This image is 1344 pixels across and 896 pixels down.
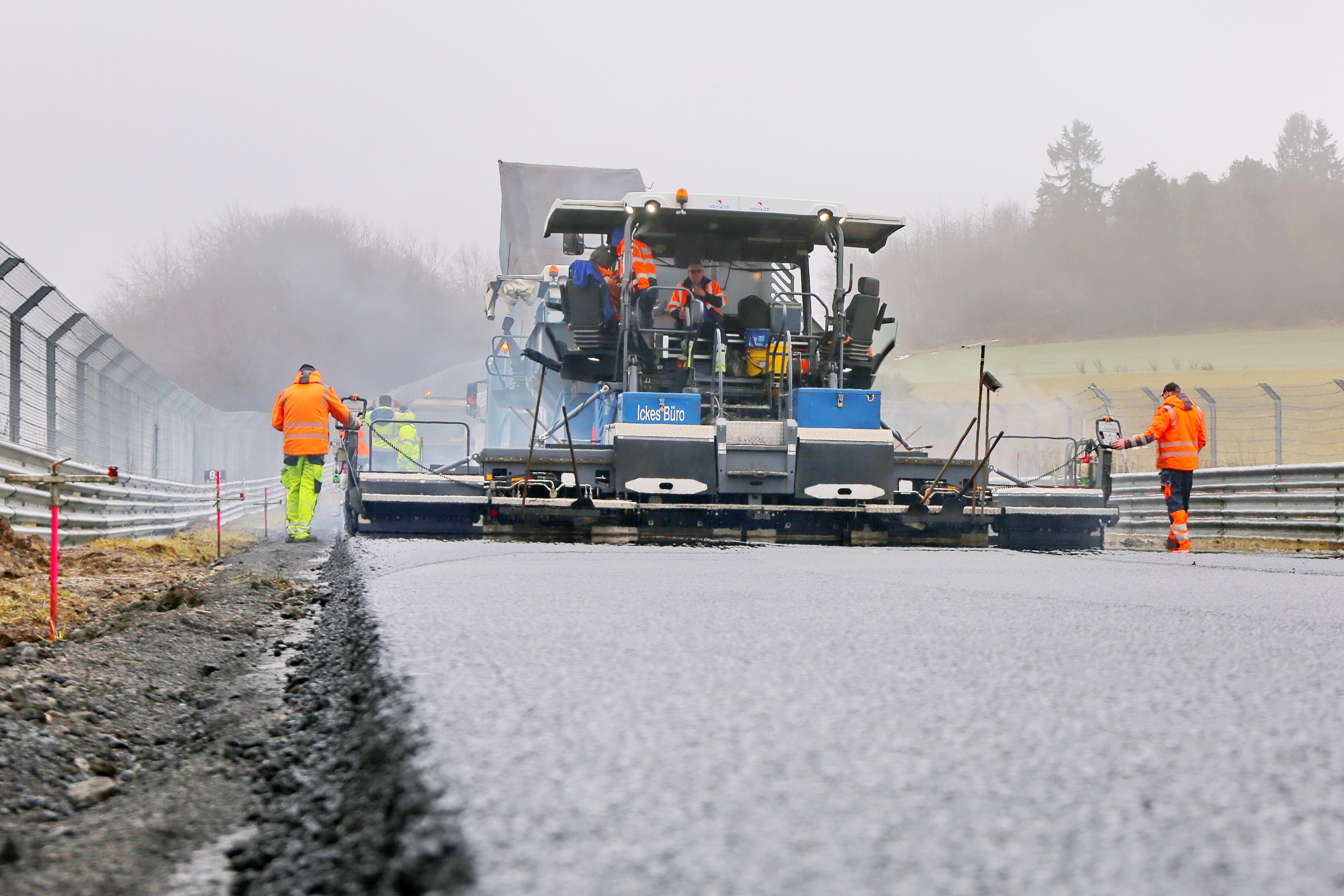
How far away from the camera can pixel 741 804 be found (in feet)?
4.90

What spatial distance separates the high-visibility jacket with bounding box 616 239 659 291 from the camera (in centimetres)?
1040

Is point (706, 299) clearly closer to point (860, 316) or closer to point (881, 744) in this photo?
point (860, 316)

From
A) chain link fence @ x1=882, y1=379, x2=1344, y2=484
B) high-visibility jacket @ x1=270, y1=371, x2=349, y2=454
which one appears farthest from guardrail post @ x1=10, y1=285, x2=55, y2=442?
chain link fence @ x1=882, y1=379, x2=1344, y2=484

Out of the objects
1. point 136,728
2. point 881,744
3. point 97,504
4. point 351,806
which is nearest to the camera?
point 351,806

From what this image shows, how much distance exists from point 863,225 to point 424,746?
31.6ft


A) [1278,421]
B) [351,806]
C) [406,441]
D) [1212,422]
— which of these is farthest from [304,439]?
[1212,422]

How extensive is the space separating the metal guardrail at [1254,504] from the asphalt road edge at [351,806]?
1068 centimetres

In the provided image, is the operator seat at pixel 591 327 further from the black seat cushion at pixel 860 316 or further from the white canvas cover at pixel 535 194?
the white canvas cover at pixel 535 194

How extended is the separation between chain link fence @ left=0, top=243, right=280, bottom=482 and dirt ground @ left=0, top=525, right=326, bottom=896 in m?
4.91

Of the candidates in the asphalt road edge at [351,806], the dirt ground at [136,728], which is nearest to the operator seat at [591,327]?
the dirt ground at [136,728]

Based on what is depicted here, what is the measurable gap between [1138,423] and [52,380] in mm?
31121

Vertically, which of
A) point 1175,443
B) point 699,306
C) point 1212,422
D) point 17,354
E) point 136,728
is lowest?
point 136,728

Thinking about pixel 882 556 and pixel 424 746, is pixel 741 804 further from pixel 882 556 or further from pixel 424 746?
pixel 882 556

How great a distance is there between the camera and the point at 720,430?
31.9 feet
